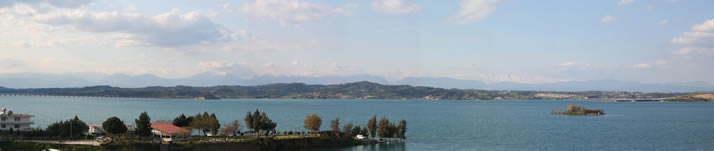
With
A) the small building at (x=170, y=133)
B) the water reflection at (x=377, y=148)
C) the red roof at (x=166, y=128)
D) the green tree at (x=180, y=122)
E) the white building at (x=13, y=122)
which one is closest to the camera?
the small building at (x=170, y=133)

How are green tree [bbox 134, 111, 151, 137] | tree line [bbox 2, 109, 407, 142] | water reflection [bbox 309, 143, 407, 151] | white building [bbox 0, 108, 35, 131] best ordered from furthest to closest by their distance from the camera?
water reflection [bbox 309, 143, 407, 151]
white building [bbox 0, 108, 35, 131]
tree line [bbox 2, 109, 407, 142]
green tree [bbox 134, 111, 151, 137]

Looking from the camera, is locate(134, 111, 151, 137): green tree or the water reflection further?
the water reflection

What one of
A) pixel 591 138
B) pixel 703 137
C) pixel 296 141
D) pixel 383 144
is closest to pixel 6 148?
pixel 296 141

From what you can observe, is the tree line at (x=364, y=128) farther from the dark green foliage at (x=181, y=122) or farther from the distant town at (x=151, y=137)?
the dark green foliage at (x=181, y=122)

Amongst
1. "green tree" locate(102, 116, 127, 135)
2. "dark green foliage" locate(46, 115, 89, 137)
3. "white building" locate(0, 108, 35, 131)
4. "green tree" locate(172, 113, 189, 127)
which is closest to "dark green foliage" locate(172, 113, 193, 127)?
"green tree" locate(172, 113, 189, 127)

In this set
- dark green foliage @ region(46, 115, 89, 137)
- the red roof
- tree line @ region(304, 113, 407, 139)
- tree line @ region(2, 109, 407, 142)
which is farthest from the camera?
tree line @ region(304, 113, 407, 139)

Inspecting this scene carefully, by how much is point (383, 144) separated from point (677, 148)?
151ft

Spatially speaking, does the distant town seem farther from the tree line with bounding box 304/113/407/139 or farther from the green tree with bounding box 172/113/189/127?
the tree line with bounding box 304/113/407/139

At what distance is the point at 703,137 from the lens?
A: 3927 inches

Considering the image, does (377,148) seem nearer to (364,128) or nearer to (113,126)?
(364,128)

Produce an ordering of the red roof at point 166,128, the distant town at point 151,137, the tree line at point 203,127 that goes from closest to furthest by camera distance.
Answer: the distant town at point 151,137, the tree line at point 203,127, the red roof at point 166,128

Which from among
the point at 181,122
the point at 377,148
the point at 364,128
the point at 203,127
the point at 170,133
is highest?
the point at 181,122

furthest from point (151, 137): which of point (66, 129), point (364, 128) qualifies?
point (364, 128)

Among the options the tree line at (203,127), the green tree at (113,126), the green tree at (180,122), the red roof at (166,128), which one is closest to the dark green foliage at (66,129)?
the tree line at (203,127)
